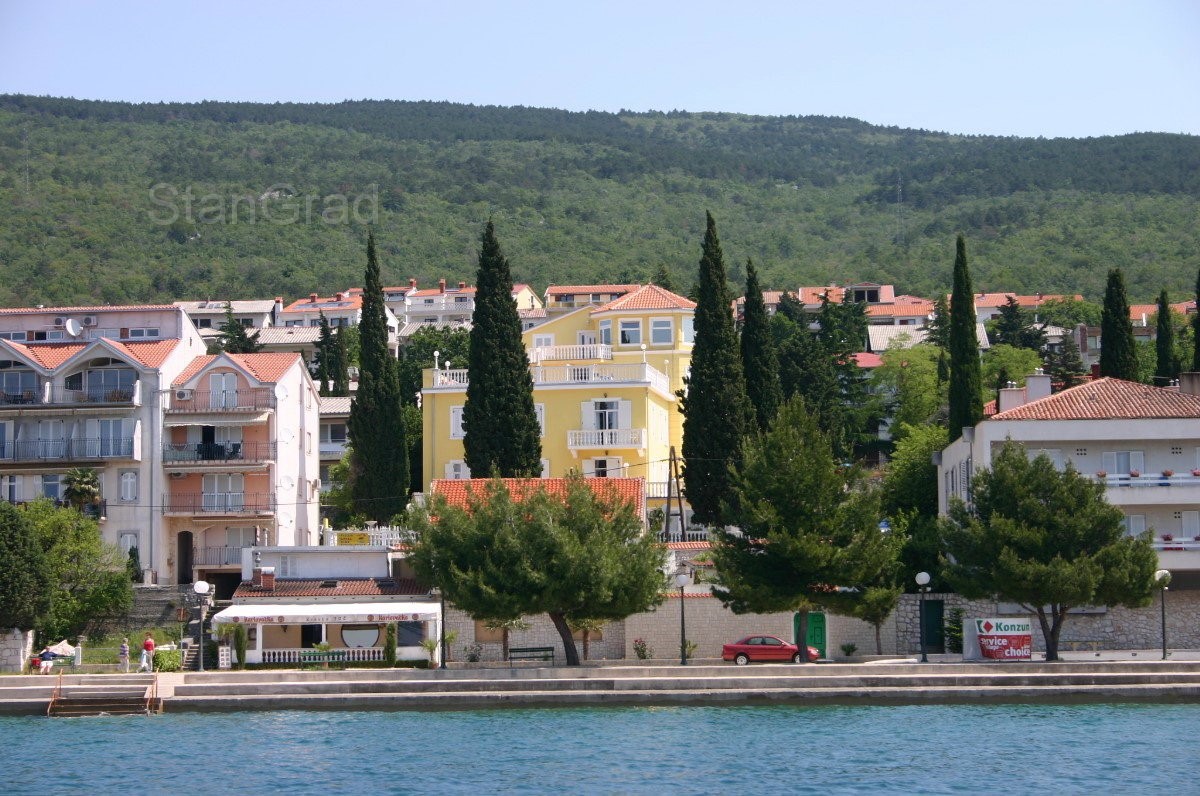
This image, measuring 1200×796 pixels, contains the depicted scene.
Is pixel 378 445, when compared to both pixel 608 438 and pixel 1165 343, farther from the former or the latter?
pixel 1165 343

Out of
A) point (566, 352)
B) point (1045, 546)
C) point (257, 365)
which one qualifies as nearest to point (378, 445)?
point (257, 365)

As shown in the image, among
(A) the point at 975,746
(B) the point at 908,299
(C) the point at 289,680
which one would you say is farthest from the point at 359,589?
(B) the point at 908,299

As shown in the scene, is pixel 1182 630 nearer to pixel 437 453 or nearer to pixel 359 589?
pixel 359 589

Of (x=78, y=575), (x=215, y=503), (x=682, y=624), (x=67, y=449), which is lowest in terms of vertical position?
(x=682, y=624)

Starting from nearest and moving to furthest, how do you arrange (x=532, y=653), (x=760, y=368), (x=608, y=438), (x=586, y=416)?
(x=532, y=653) → (x=760, y=368) → (x=608, y=438) → (x=586, y=416)

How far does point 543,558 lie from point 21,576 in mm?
15958

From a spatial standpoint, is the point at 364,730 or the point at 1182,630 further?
the point at 1182,630

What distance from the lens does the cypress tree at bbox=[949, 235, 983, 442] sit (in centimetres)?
6228

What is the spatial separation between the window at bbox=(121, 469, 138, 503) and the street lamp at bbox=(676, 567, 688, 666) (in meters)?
22.1

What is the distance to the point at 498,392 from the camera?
6216cm

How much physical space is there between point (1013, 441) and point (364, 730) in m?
21.7

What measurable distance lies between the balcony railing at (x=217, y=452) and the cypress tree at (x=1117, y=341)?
32.9 metres

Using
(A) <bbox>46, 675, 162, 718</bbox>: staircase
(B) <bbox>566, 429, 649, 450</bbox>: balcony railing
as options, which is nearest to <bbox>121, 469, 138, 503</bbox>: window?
(B) <bbox>566, 429, 649, 450</bbox>: balcony railing

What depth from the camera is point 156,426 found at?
6259 cm
